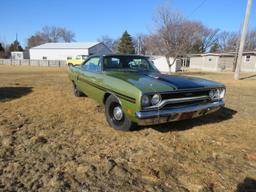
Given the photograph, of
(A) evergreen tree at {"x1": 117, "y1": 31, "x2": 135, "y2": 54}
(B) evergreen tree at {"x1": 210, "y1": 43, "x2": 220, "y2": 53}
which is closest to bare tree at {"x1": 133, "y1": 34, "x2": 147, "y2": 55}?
(A) evergreen tree at {"x1": 117, "y1": 31, "x2": 135, "y2": 54}

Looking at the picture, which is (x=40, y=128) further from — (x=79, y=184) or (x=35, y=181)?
(x=79, y=184)

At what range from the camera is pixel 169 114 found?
3.19 metres

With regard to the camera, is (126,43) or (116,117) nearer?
(116,117)

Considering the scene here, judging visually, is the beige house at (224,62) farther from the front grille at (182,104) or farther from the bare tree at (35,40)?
→ the bare tree at (35,40)

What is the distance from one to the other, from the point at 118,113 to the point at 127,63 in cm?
158

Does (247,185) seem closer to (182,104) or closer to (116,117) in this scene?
(182,104)

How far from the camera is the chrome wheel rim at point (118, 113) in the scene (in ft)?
12.4

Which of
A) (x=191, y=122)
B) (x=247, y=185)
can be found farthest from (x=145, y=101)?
(x=191, y=122)

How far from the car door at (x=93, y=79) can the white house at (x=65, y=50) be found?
3433 cm

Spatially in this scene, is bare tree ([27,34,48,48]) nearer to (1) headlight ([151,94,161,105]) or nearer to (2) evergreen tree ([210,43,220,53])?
(2) evergreen tree ([210,43,220,53])

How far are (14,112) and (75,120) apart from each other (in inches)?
68.1

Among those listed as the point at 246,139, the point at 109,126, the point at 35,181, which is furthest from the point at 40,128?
the point at 246,139

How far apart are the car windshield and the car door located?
237 mm

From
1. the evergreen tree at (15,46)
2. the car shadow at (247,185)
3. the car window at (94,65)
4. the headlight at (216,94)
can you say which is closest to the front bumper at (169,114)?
the headlight at (216,94)
